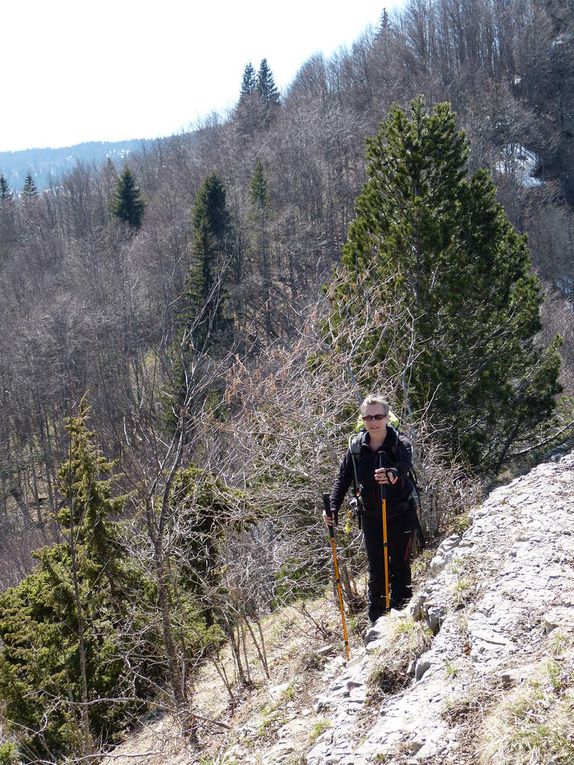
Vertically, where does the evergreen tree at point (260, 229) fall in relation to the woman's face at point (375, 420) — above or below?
above

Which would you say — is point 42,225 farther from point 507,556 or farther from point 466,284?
point 507,556

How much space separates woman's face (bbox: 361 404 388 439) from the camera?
4852 mm

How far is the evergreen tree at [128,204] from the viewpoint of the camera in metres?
48.8

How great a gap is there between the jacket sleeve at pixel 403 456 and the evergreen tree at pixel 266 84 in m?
65.0

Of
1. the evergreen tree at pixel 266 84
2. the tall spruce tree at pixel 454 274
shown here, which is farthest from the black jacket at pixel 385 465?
the evergreen tree at pixel 266 84

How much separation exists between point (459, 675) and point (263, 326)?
25.4m

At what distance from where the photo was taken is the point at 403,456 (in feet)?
16.1

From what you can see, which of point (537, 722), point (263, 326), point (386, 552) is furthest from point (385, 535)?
point (263, 326)

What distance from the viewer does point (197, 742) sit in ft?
19.1

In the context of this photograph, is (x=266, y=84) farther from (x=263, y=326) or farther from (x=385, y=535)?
(x=385, y=535)

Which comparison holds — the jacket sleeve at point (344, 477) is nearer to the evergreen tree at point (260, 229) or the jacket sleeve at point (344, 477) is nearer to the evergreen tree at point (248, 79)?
the evergreen tree at point (260, 229)

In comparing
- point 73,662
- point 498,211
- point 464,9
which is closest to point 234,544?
point 73,662

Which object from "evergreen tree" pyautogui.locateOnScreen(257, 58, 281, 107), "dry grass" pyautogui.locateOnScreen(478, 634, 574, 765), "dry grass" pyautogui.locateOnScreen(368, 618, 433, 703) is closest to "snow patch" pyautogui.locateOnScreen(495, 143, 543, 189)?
"evergreen tree" pyautogui.locateOnScreen(257, 58, 281, 107)

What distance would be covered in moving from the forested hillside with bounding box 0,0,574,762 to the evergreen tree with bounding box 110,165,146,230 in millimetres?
154
